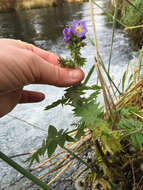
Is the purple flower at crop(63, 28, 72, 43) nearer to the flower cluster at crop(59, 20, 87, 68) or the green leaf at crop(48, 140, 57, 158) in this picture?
the flower cluster at crop(59, 20, 87, 68)

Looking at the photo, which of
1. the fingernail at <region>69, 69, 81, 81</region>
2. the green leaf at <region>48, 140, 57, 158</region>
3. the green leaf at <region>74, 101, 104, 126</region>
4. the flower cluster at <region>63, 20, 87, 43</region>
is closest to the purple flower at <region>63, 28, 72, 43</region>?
the flower cluster at <region>63, 20, 87, 43</region>

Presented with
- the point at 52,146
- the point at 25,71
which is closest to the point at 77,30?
the point at 25,71

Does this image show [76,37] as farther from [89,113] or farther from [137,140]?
[137,140]

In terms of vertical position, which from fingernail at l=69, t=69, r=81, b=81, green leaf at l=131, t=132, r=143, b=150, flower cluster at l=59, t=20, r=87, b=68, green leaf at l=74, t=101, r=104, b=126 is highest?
flower cluster at l=59, t=20, r=87, b=68

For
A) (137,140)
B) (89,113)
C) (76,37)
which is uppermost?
(76,37)

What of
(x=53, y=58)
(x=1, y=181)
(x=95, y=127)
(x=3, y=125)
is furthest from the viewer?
(x=3, y=125)

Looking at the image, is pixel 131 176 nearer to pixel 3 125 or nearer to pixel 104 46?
pixel 3 125

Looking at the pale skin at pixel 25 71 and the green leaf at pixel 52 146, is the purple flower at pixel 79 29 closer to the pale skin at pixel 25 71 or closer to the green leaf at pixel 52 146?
the pale skin at pixel 25 71

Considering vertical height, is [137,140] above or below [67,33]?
below

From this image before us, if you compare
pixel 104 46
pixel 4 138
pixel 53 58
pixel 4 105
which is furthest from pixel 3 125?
pixel 104 46

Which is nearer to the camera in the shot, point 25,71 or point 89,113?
point 89,113

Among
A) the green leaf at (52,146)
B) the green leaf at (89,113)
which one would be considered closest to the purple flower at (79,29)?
the green leaf at (89,113)
